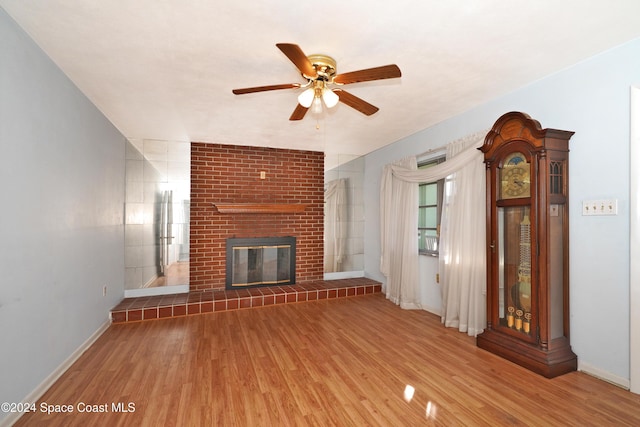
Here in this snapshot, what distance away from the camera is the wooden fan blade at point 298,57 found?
61.7 inches

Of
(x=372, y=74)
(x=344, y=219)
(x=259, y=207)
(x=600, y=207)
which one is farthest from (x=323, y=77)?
(x=344, y=219)

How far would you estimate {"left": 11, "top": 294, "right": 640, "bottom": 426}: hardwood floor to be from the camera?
184cm

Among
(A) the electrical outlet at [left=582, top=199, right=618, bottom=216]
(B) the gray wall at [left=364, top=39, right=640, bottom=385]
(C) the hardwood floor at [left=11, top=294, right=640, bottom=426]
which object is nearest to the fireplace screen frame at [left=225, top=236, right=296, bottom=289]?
(C) the hardwood floor at [left=11, top=294, right=640, bottom=426]

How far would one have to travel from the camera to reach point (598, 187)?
7.36 feet

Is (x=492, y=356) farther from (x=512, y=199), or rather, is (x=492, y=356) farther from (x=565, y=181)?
(x=565, y=181)

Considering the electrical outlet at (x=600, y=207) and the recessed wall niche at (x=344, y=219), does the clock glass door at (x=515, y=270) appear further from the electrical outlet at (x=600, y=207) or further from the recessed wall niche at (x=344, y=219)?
the recessed wall niche at (x=344, y=219)

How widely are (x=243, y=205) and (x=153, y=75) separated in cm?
238

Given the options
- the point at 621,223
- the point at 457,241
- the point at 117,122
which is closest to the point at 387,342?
the point at 457,241

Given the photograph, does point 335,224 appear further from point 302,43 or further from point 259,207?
point 302,43

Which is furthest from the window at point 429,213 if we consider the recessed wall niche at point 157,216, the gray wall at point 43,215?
the gray wall at point 43,215

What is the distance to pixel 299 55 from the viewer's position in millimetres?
1674

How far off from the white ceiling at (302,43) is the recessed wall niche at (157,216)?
1.17 metres

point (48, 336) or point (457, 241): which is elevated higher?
point (457, 241)

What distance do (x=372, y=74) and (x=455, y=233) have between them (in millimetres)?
2223
